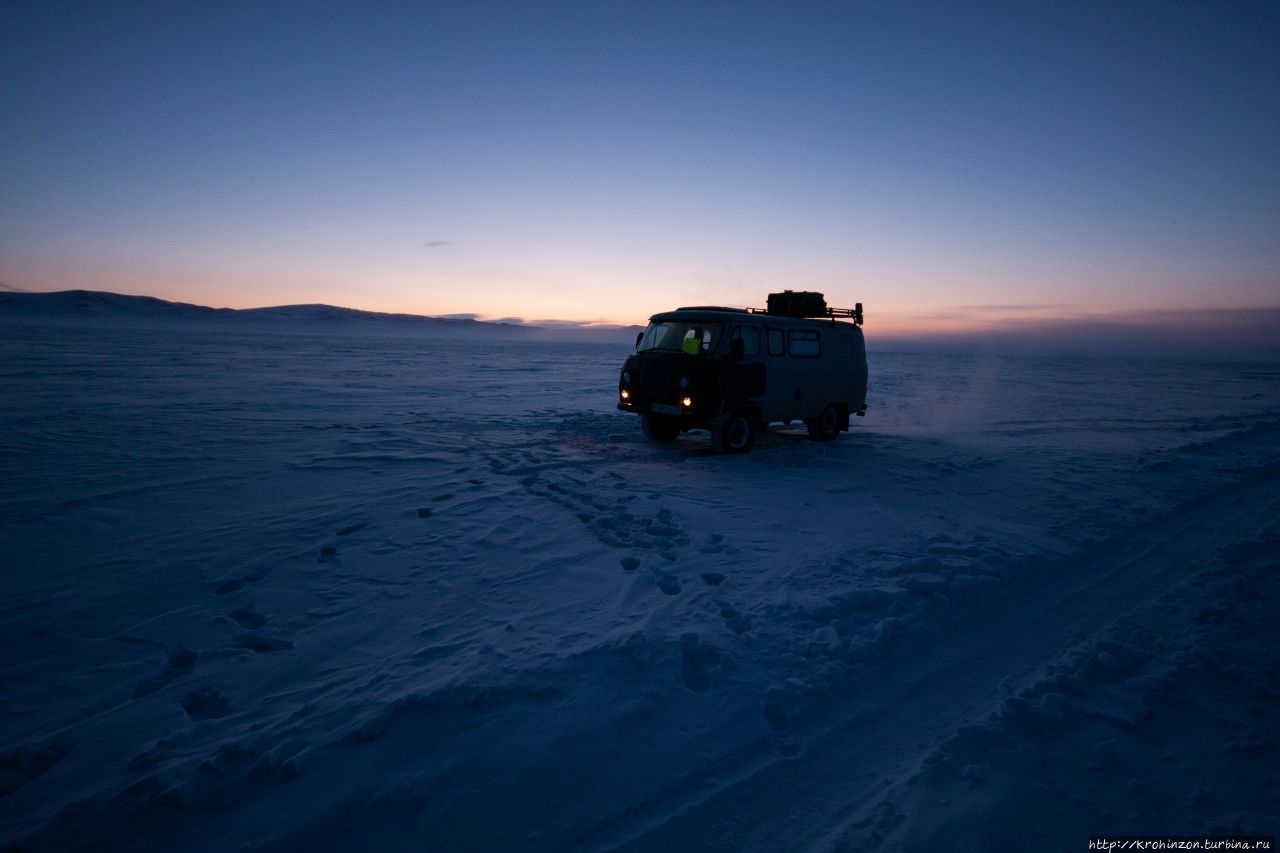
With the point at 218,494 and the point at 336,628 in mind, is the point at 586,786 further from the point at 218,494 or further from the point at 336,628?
the point at 218,494

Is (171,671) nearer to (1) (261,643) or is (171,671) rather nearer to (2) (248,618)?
(1) (261,643)

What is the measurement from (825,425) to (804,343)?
194 cm

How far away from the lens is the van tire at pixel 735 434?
10617 mm

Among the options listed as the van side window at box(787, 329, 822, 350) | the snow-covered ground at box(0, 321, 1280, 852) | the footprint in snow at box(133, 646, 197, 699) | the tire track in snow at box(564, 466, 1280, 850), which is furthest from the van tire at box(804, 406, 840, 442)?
the footprint in snow at box(133, 646, 197, 699)

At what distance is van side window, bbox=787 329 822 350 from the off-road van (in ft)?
0.07

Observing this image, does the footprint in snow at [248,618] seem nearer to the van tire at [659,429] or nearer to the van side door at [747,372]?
the van side door at [747,372]

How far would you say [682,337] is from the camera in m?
10.7

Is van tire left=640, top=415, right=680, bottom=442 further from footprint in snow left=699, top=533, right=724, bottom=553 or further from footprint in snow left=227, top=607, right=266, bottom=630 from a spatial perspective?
footprint in snow left=227, top=607, right=266, bottom=630

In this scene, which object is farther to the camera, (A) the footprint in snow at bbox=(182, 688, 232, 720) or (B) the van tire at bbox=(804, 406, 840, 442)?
(B) the van tire at bbox=(804, 406, 840, 442)

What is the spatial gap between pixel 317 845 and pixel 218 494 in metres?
6.07

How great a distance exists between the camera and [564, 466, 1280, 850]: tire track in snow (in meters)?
2.75

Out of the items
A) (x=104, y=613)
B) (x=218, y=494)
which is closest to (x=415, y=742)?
(x=104, y=613)

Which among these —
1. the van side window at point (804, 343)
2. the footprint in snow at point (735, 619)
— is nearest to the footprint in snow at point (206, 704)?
the footprint in snow at point (735, 619)

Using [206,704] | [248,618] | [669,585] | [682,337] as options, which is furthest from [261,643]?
[682,337]
